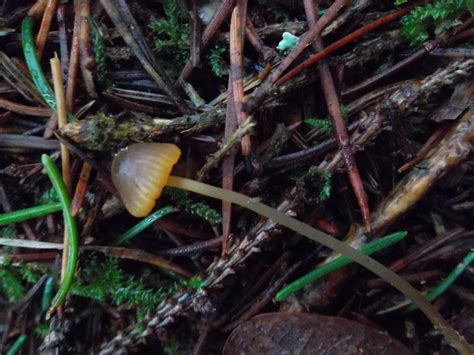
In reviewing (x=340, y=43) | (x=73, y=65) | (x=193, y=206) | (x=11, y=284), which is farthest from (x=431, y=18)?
(x=11, y=284)

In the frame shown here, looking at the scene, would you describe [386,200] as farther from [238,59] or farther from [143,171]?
[143,171]

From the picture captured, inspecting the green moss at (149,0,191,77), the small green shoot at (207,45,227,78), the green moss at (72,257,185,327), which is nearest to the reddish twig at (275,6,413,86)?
the small green shoot at (207,45,227,78)

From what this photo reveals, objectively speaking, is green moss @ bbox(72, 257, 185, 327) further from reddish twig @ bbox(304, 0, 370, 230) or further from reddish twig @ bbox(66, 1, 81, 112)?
reddish twig @ bbox(304, 0, 370, 230)

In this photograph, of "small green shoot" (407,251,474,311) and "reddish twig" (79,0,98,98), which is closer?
"small green shoot" (407,251,474,311)

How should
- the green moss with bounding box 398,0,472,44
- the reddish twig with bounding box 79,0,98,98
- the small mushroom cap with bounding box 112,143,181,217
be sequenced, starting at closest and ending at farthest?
1. the small mushroom cap with bounding box 112,143,181,217
2. the green moss with bounding box 398,0,472,44
3. the reddish twig with bounding box 79,0,98,98

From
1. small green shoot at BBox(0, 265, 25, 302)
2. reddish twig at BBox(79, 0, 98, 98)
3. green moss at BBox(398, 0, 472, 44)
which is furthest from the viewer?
small green shoot at BBox(0, 265, 25, 302)

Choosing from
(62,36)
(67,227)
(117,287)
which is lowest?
(117,287)

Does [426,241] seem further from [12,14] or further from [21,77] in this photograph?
[12,14]
